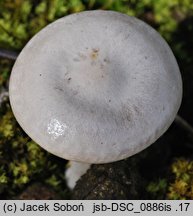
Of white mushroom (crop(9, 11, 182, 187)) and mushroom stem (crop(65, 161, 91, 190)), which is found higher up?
white mushroom (crop(9, 11, 182, 187))

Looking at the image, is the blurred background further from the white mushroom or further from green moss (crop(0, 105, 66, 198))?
the white mushroom

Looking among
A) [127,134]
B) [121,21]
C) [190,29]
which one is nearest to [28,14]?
[121,21]

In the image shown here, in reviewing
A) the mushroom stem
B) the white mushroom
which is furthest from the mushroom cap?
the mushroom stem

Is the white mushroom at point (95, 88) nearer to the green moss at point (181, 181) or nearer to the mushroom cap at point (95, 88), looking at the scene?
the mushroom cap at point (95, 88)

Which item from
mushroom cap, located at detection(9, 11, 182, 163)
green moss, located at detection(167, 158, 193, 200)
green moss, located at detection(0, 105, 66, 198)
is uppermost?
mushroom cap, located at detection(9, 11, 182, 163)

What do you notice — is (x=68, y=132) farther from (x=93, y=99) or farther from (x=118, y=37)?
(x=118, y=37)

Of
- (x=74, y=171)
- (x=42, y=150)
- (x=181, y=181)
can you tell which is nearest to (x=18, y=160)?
(x=42, y=150)

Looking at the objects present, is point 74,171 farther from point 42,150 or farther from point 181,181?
point 181,181
